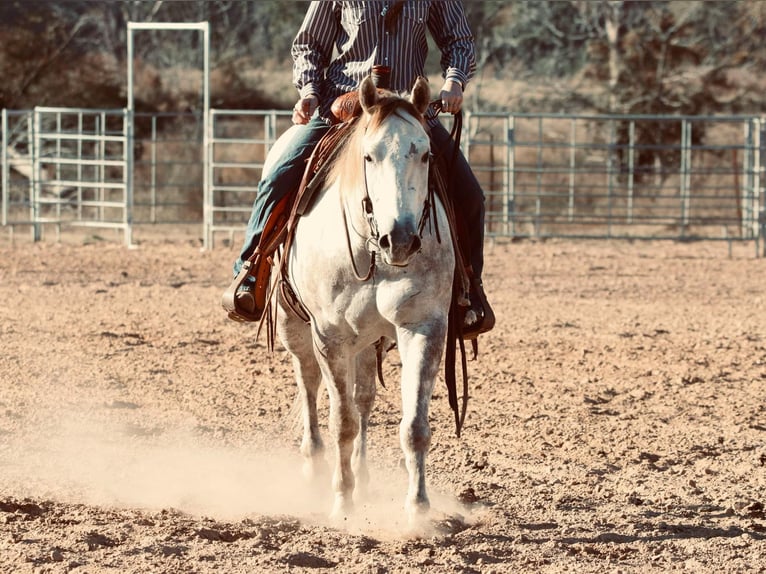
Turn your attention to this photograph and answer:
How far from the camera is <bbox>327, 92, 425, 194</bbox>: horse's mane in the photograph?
161 inches

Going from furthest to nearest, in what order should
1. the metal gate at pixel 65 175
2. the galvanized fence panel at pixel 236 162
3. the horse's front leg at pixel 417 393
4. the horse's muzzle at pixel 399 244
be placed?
the galvanized fence panel at pixel 236 162
the metal gate at pixel 65 175
the horse's front leg at pixel 417 393
the horse's muzzle at pixel 399 244

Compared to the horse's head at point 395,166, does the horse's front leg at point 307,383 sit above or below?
below

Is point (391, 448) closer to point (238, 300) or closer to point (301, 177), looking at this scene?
point (238, 300)

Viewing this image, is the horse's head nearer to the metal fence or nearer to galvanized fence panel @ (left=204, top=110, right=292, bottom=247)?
the metal fence

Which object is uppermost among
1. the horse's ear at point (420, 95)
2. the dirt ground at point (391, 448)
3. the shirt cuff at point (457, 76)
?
the shirt cuff at point (457, 76)

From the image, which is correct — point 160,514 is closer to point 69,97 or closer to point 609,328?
point 609,328

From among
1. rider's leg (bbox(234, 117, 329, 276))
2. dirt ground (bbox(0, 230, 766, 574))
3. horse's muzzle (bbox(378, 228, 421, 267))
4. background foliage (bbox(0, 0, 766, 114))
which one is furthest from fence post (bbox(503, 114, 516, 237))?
horse's muzzle (bbox(378, 228, 421, 267))

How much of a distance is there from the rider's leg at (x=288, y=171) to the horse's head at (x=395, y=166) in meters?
0.85

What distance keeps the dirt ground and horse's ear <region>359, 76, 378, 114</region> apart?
160 cm

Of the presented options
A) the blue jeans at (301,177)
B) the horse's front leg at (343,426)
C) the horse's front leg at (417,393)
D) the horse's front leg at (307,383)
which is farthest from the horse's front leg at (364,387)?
the horse's front leg at (417,393)

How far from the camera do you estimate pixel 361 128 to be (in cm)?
428

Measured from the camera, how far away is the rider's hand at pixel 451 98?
4594 millimetres

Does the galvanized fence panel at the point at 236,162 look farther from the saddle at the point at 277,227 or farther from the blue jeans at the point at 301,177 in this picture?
the blue jeans at the point at 301,177

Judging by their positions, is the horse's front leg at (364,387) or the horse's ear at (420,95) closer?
the horse's ear at (420,95)
